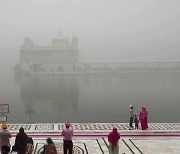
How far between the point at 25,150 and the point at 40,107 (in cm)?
1274

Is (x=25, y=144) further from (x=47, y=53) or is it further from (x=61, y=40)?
(x=61, y=40)

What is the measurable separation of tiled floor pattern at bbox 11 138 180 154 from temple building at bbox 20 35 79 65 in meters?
57.1

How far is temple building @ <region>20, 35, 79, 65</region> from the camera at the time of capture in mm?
63219

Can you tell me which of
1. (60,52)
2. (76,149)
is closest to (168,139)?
(76,149)

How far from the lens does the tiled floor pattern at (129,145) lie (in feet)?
17.5

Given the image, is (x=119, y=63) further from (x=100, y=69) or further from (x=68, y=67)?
(x=68, y=67)

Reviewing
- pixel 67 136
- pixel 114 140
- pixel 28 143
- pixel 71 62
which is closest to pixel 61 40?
pixel 71 62

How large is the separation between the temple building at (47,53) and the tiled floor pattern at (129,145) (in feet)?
187

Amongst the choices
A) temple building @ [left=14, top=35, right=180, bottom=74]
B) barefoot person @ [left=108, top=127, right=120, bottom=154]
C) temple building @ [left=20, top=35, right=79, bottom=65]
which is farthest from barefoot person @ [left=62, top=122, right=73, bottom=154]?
temple building @ [left=20, top=35, right=79, bottom=65]

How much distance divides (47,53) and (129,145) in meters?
59.1

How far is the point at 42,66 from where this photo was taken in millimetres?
58031

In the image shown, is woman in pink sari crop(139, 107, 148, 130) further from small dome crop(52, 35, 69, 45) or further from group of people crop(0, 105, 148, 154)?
small dome crop(52, 35, 69, 45)

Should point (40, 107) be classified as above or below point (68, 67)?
below

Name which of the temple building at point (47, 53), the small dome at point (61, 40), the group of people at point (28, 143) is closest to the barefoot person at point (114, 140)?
the group of people at point (28, 143)
